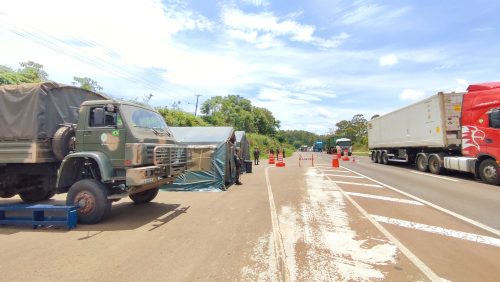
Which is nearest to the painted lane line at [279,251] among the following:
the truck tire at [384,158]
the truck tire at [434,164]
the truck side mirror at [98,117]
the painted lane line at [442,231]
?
the painted lane line at [442,231]

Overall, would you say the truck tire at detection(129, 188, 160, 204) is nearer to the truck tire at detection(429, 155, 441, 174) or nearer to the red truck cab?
the red truck cab

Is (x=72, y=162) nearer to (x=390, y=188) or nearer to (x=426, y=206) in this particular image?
(x=426, y=206)

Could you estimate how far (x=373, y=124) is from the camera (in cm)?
3112

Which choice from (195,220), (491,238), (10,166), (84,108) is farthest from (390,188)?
(10,166)

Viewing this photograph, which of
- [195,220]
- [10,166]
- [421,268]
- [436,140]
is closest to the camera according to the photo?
[421,268]

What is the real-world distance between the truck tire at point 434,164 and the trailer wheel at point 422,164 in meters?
0.58

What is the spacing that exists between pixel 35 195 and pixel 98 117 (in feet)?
11.9

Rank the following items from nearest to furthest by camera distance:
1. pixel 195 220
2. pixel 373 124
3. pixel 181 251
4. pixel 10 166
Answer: pixel 181 251
pixel 195 220
pixel 10 166
pixel 373 124

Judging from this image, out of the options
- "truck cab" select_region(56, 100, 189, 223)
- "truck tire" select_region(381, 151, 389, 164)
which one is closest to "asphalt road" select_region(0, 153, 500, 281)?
"truck cab" select_region(56, 100, 189, 223)

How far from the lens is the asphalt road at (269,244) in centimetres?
468

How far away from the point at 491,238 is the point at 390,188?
672 cm

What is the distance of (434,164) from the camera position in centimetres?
1867

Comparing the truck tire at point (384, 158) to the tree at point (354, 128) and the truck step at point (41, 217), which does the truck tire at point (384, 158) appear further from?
the tree at point (354, 128)

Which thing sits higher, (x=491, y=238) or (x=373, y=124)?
(x=373, y=124)
